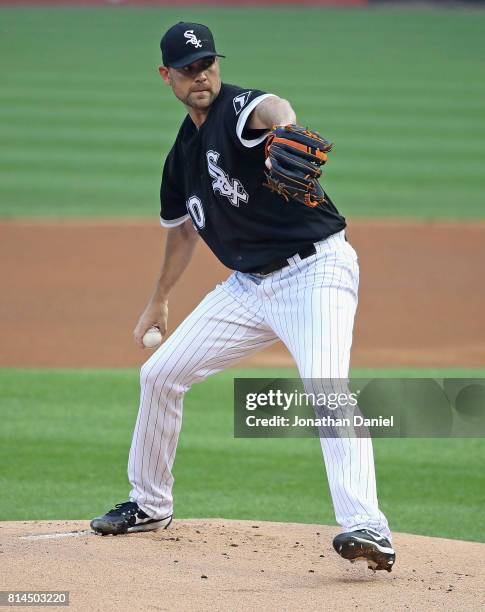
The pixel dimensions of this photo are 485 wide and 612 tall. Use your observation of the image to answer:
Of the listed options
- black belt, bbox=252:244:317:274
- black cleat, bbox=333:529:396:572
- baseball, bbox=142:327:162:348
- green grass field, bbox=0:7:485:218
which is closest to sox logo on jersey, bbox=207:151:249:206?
black belt, bbox=252:244:317:274

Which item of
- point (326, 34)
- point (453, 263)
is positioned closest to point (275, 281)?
point (453, 263)

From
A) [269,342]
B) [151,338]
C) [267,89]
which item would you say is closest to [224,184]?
[269,342]

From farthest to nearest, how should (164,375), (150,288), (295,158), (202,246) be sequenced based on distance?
(202,246) < (150,288) < (164,375) < (295,158)

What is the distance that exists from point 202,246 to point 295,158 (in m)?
8.43

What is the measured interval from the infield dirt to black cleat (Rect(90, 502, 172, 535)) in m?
3.44

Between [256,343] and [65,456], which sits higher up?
[256,343]

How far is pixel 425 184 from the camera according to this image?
628 inches

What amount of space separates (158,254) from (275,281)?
25.5 feet

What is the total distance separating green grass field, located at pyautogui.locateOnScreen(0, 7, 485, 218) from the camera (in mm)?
15516

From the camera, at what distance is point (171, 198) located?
183 inches

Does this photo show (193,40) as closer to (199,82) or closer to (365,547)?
(199,82)

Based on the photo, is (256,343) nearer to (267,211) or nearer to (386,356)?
(267,211)

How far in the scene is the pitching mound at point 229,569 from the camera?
3.66m

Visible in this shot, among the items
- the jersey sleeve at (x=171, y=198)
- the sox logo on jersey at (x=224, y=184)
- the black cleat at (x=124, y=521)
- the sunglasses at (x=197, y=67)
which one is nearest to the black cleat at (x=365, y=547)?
the black cleat at (x=124, y=521)
